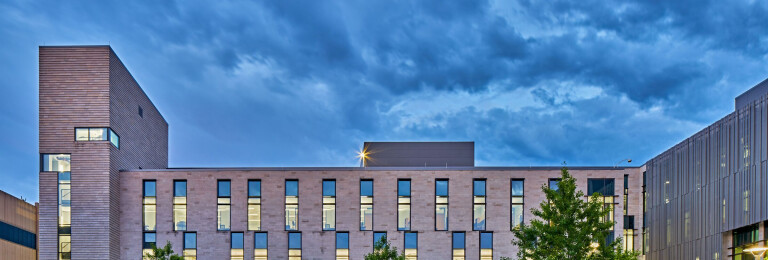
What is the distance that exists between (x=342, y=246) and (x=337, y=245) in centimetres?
36

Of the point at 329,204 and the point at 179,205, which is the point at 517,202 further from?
the point at 179,205

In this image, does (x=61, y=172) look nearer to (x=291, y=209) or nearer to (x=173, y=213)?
(x=173, y=213)

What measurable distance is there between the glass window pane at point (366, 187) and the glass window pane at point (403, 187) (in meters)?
2.02

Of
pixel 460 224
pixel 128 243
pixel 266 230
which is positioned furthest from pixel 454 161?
pixel 128 243

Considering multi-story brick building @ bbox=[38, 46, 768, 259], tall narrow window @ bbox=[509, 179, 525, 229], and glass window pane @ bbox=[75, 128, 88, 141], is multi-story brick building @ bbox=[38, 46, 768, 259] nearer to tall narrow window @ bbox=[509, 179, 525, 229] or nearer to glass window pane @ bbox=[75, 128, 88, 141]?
tall narrow window @ bbox=[509, 179, 525, 229]

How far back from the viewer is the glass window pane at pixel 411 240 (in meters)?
47.7

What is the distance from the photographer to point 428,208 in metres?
47.8

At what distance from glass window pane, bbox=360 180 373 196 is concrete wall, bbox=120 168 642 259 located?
400 millimetres

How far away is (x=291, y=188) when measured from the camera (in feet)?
158

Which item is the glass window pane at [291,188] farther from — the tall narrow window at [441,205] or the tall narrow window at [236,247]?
the tall narrow window at [441,205]

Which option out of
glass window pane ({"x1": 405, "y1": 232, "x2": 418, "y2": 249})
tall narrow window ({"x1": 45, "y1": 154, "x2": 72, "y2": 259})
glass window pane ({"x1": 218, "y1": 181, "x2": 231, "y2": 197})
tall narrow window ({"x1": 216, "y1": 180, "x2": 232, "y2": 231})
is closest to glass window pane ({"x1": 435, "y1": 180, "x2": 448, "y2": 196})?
glass window pane ({"x1": 405, "y1": 232, "x2": 418, "y2": 249})

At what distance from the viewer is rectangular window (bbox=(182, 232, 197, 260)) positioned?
156ft

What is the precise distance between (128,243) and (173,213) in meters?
3.66

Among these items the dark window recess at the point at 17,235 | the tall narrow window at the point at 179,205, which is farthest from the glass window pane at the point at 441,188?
the dark window recess at the point at 17,235
